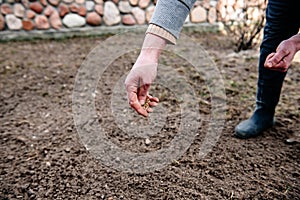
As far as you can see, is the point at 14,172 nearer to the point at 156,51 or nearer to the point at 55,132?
the point at 55,132

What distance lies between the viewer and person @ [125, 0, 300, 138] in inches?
33.7

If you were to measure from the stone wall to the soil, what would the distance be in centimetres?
115

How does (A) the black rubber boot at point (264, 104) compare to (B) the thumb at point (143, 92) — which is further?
(A) the black rubber boot at point (264, 104)

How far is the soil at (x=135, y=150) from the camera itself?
1160 millimetres

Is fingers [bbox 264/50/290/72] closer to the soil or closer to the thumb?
the thumb

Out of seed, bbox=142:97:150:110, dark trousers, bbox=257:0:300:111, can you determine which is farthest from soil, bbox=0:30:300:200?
seed, bbox=142:97:150:110

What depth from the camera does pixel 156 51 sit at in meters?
0.88

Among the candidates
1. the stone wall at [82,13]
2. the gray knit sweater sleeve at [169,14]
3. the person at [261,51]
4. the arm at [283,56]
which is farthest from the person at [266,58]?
the stone wall at [82,13]

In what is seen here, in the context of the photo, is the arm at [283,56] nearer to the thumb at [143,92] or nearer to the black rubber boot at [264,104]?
the thumb at [143,92]

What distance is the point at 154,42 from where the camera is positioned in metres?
0.88

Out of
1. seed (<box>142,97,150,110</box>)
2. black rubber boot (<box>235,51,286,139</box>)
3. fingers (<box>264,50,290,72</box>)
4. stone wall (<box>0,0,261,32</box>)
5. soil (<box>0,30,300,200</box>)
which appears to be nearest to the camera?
fingers (<box>264,50,290,72</box>)

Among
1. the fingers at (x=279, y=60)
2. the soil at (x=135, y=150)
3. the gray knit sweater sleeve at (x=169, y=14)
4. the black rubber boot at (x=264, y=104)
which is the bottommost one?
the soil at (x=135, y=150)

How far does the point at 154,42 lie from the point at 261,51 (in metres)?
0.68

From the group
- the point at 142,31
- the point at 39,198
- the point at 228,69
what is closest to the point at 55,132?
the point at 39,198
